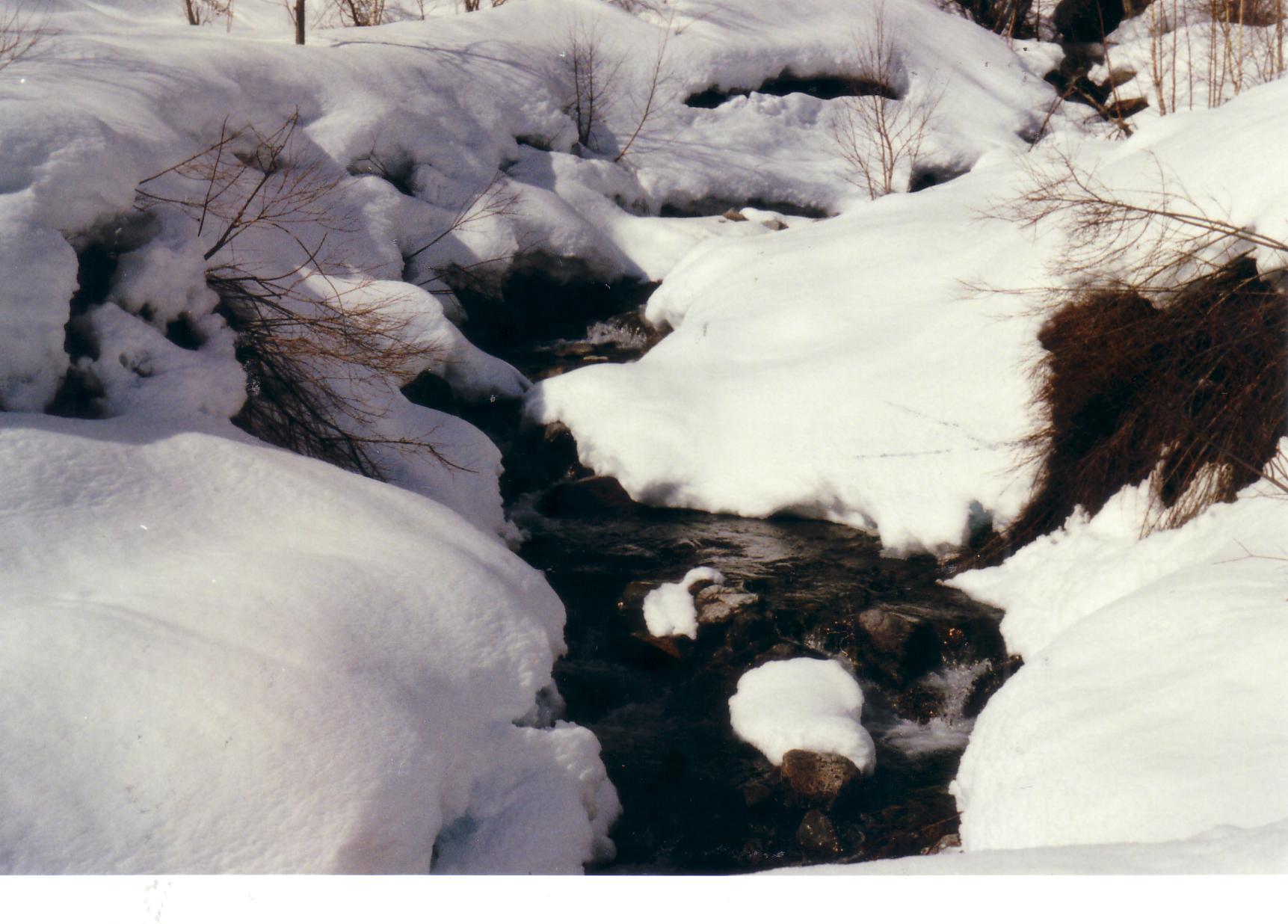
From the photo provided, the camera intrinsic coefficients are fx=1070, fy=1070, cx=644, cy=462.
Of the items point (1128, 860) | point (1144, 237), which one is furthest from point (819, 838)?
point (1144, 237)

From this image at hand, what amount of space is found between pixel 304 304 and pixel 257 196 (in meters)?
2.10

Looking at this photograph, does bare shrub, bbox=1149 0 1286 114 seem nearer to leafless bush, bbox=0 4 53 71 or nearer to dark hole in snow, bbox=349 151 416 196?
dark hole in snow, bbox=349 151 416 196

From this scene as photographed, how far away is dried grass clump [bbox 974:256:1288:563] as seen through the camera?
504cm

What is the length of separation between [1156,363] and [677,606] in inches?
110

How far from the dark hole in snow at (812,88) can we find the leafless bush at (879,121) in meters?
0.02

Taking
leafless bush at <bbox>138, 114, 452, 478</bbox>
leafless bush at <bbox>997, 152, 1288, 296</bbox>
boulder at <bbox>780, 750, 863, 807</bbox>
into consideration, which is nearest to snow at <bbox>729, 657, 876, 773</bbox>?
boulder at <bbox>780, 750, 863, 807</bbox>

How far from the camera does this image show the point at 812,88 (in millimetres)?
15469

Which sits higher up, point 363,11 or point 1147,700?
point 363,11

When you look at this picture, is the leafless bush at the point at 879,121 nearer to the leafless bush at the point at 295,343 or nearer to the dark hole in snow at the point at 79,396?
the leafless bush at the point at 295,343

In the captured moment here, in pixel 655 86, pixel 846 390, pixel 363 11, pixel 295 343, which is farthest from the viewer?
pixel 363 11

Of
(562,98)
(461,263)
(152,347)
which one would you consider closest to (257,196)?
(461,263)

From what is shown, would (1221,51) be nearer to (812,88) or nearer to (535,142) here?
(812,88)

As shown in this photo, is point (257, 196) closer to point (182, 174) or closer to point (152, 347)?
point (182, 174)

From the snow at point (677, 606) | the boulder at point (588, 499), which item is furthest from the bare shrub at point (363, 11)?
the snow at point (677, 606)
